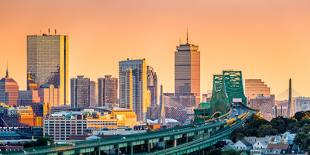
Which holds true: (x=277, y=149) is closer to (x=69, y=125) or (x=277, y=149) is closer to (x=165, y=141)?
(x=165, y=141)

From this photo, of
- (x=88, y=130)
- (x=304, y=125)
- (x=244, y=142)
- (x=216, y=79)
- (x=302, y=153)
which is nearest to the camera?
(x=302, y=153)

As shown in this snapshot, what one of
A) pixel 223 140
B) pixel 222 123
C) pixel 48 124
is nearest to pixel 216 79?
pixel 48 124

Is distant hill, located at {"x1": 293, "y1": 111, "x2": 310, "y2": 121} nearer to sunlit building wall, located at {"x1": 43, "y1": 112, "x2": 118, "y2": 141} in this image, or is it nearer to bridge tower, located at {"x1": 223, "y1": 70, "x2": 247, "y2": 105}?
bridge tower, located at {"x1": 223, "y1": 70, "x2": 247, "y2": 105}

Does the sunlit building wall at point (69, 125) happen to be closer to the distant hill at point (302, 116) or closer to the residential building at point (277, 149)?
the distant hill at point (302, 116)

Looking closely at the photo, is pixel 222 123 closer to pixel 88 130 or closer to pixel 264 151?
pixel 264 151

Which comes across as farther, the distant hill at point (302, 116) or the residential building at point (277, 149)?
the distant hill at point (302, 116)

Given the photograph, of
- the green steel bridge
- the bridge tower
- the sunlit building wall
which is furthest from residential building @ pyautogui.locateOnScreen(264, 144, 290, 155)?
the sunlit building wall

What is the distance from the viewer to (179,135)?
112 metres

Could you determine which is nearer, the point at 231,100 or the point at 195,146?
the point at 195,146

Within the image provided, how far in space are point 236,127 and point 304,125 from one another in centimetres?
641

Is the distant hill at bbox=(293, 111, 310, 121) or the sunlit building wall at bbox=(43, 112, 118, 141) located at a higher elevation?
the distant hill at bbox=(293, 111, 310, 121)

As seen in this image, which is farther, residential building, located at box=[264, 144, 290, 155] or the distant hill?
the distant hill

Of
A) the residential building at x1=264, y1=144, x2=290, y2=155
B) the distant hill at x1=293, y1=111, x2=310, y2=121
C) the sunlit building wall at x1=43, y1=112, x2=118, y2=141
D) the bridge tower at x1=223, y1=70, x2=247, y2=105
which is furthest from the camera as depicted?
the sunlit building wall at x1=43, y1=112, x2=118, y2=141

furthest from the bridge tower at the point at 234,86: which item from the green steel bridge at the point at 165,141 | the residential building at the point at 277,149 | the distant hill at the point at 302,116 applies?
the residential building at the point at 277,149
